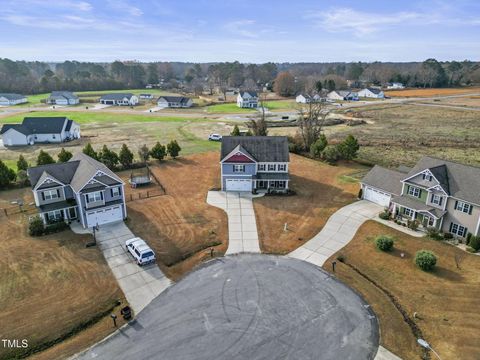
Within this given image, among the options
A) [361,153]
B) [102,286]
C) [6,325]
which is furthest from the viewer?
[361,153]

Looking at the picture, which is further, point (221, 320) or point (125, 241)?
point (125, 241)

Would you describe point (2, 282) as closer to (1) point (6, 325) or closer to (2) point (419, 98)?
(1) point (6, 325)

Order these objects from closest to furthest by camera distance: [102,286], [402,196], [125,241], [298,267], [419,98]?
[102,286]
[298,267]
[125,241]
[402,196]
[419,98]

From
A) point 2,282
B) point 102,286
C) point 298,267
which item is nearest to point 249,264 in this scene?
point 298,267

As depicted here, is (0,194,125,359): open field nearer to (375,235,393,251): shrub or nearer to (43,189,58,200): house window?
(43,189,58,200): house window

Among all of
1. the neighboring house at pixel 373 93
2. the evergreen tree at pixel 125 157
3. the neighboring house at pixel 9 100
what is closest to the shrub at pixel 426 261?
the evergreen tree at pixel 125 157

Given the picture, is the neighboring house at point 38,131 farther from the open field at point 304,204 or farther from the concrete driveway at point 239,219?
the open field at point 304,204

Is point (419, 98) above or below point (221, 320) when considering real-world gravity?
above
